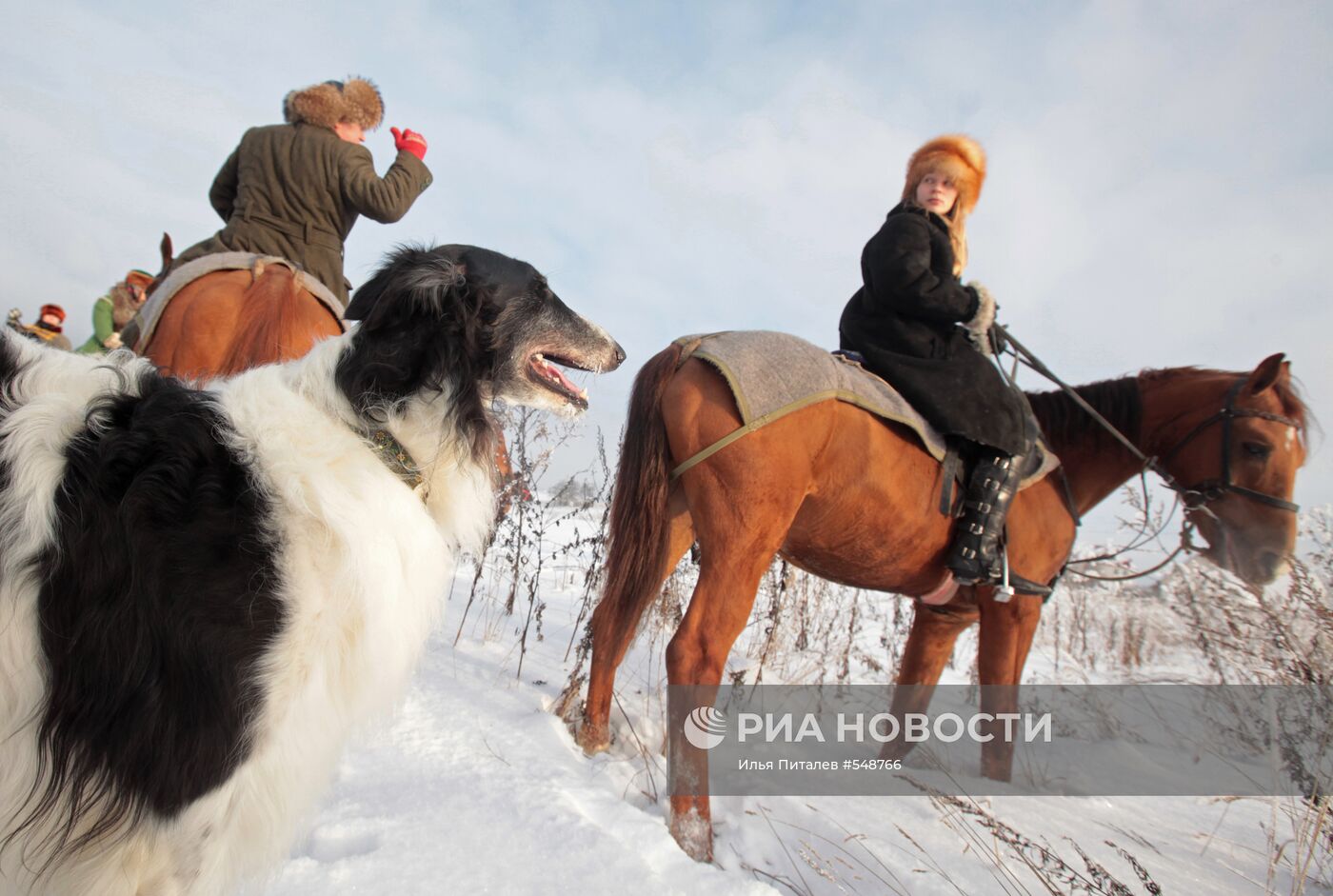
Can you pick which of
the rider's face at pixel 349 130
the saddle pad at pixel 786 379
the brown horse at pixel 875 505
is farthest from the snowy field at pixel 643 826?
the rider's face at pixel 349 130

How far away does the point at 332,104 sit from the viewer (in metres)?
3.61

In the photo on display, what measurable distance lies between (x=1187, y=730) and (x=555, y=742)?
5.41 meters

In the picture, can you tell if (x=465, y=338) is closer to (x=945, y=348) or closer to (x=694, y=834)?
(x=694, y=834)

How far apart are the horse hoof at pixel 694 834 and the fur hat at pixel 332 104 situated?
405cm

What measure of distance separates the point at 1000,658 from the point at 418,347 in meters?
3.70

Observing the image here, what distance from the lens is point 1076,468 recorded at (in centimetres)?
426

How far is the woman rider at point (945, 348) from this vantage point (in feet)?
11.4

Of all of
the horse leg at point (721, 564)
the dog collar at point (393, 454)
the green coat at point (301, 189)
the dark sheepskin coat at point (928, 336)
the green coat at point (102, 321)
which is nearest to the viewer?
the dog collar at point (393, 454)

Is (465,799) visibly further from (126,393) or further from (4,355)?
(4,355)

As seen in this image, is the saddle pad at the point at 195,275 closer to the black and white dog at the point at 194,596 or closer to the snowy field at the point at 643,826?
the black and white dog at the point at 194,596

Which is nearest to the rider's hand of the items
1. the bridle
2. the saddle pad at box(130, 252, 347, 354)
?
the saddle pad at box(130, 252, 347, 354)

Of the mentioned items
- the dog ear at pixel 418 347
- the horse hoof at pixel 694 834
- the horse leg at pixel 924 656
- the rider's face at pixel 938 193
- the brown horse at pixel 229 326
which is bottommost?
the horse hoof at pixel 694 834

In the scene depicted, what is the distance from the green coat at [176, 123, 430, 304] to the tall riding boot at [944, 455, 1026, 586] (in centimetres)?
361

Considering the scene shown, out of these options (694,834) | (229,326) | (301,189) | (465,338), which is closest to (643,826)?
(694,834)
